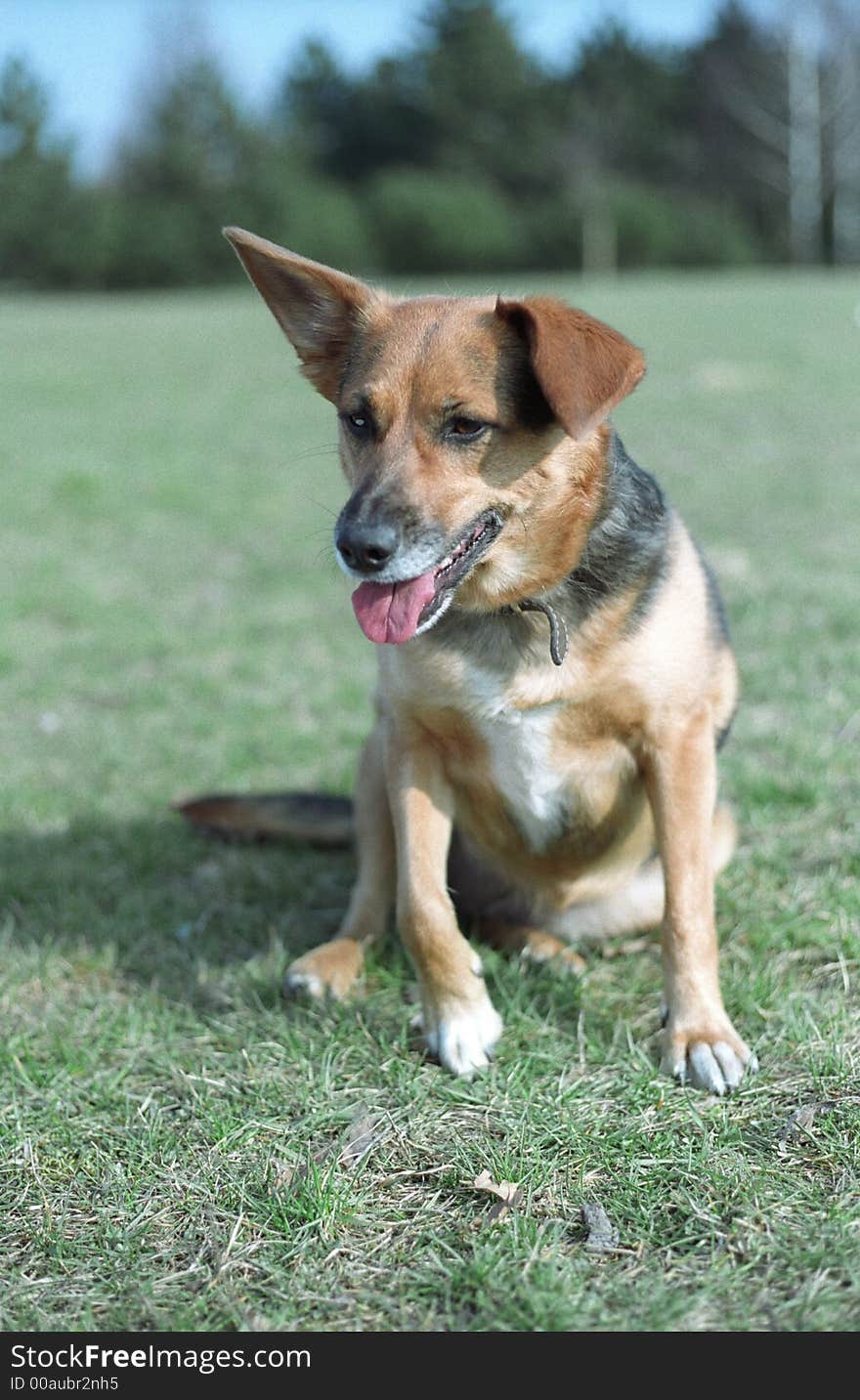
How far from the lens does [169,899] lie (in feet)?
14.8

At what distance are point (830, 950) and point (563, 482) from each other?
1.61m

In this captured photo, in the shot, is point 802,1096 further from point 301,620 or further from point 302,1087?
point 301,620

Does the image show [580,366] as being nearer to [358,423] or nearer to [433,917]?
[358,423]

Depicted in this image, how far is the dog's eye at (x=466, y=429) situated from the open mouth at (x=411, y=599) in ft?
Result: 0.64

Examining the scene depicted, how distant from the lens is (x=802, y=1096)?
307 cm

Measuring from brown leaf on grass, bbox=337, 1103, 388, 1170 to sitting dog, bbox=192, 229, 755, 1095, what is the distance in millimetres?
308

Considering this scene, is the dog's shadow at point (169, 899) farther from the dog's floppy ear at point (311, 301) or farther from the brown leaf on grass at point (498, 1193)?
the dog's floppy ear at point (311, 301)

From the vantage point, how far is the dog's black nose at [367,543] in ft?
9.85

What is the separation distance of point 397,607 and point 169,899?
1.87 meters

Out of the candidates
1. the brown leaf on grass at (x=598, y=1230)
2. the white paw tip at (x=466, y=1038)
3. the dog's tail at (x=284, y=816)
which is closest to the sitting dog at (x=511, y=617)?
the white paw tip at (x=466, y=1038)

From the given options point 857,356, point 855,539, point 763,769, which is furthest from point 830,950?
point 857,356

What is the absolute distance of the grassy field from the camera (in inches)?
99.5

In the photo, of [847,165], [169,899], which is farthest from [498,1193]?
[847,165]
